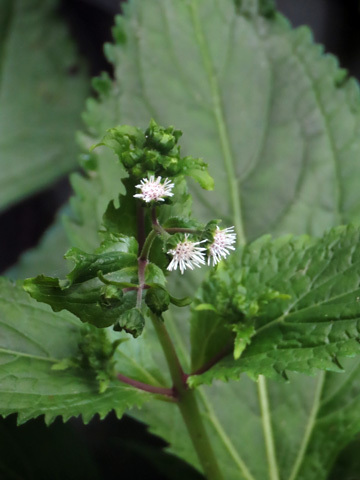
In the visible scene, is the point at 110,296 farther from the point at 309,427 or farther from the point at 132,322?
the point at 309,427

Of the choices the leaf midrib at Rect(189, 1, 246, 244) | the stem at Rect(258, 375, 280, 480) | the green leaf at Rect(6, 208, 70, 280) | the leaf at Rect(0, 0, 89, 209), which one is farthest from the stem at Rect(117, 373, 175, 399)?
the leaf at Rect(0, 0, 89, 209)

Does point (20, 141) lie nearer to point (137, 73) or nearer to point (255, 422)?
point (137, 73)

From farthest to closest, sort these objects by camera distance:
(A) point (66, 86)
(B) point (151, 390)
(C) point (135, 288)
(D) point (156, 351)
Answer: (A) point (66, 86), (D) point (156, 351), (B) point (151, 390), (C) point (135, 288)

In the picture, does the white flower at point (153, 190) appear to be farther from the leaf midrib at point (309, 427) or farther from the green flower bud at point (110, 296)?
the leaf midrib at point (309, 427)

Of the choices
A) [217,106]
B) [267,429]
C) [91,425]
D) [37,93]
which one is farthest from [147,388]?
[37,93]

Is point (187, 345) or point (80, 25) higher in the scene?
point (80, 25)

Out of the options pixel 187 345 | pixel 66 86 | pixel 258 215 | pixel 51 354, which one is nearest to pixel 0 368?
pixel 51 354
